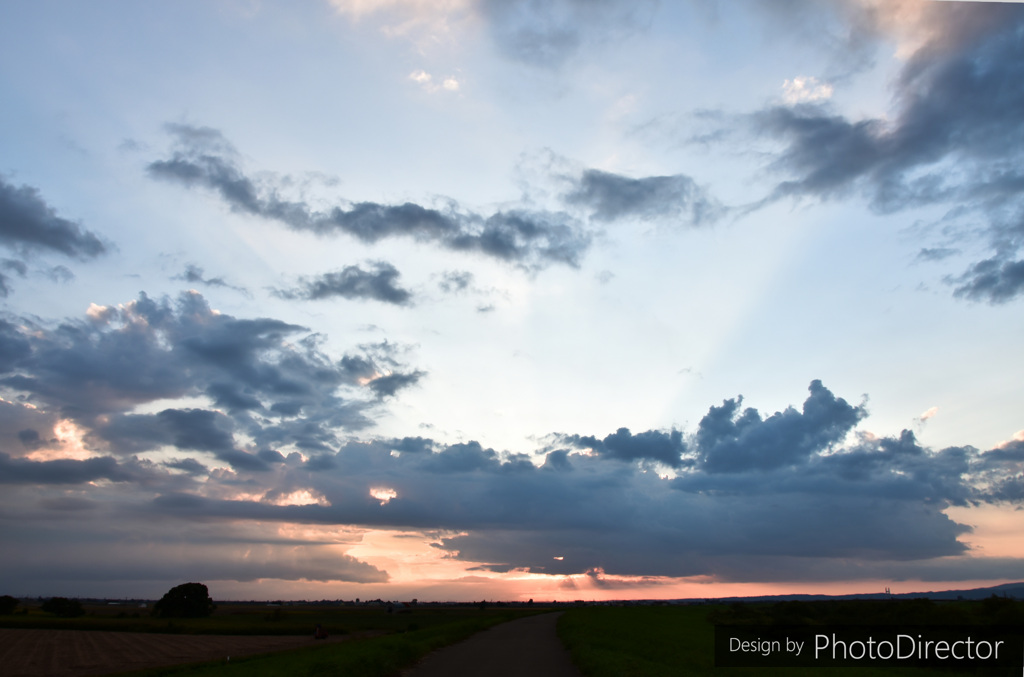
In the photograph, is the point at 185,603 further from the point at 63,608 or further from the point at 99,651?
the point at 99,651

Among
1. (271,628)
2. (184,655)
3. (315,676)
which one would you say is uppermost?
(315,676)

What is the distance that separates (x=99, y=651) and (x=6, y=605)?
9511 cm

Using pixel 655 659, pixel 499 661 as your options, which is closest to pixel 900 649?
pixel 655 659

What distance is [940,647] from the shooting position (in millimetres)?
62500

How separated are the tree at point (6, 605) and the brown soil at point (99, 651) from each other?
53675mm

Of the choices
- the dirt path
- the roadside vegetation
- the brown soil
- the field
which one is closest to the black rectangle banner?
the roadside vegetation

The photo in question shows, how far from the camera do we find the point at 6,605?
12900cm

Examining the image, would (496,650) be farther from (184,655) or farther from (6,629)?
(6,629)

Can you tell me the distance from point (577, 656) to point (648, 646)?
18.7 m

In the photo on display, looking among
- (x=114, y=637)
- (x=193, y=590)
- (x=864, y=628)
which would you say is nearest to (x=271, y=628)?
(x=114, y=637)

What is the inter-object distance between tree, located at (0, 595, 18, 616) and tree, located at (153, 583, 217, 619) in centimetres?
2792

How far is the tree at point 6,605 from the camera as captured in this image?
420ft

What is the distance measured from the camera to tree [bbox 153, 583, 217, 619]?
135500mm

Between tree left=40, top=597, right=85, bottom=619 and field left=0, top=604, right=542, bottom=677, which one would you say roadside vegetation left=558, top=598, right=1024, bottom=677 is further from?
tree left=40, top=597, right=85, bottom=619
